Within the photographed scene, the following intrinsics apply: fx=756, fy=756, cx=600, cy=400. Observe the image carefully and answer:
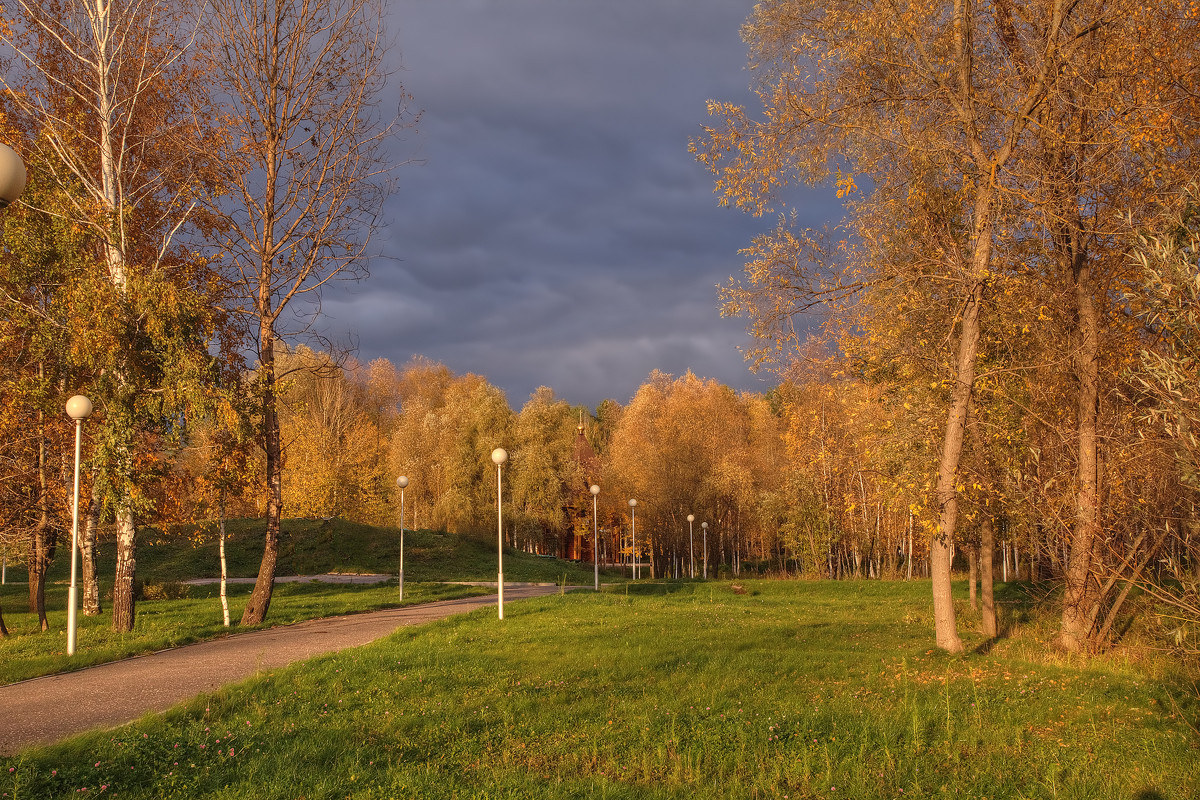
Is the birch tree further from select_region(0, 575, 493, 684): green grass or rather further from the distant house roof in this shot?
the distant house roof

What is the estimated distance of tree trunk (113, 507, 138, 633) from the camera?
42.4 feet

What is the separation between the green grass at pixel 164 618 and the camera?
1034 cm

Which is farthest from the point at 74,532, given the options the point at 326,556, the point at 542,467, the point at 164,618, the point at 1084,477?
the point at 542,467

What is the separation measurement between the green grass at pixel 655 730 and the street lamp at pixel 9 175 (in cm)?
391

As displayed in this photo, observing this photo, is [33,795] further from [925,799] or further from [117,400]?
[117,400]

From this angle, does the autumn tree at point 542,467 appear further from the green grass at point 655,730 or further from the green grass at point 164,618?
the green grass at point 655,730

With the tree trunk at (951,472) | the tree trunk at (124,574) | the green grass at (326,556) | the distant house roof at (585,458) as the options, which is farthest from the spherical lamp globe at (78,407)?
the distant house roof at (585,458)

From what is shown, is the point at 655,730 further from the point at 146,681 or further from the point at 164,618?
the point at 164,618

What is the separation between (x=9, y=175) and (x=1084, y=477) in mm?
12417

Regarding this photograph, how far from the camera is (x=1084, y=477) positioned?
34.9 ft

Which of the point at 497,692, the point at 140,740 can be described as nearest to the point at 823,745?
the point at 497,692

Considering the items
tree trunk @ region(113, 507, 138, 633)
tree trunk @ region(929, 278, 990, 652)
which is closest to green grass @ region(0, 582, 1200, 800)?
tree trunk @ region(929, 278, 990, 652)

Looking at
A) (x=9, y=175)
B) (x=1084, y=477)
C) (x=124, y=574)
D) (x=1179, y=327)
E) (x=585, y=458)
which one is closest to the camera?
(x=9, y=175)

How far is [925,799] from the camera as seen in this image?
17.4 feet
